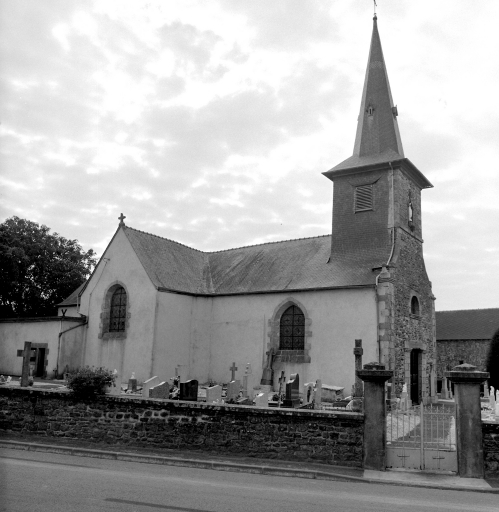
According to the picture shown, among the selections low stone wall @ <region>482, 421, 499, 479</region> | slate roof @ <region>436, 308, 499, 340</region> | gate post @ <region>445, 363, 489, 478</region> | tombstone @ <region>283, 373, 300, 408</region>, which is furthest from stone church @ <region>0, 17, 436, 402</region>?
slate roof @ <region>436, 308, 499, 340</region>

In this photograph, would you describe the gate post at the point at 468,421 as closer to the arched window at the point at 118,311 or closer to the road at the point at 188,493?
the road at the point at 188,493

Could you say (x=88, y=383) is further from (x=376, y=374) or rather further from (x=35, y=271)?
(x=35, y=271)

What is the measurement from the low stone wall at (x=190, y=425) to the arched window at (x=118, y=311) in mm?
12098

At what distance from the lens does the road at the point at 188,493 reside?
714cm

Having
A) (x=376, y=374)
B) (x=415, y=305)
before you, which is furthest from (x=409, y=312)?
(x=376, y=374)

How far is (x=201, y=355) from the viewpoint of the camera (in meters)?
26.2

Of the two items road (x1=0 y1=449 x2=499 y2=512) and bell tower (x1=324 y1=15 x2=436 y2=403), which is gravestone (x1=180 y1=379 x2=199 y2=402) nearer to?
road (x1=0 y1=449 x2=499 y2=512)

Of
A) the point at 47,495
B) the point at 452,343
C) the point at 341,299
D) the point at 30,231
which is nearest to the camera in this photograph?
the point at 47,495

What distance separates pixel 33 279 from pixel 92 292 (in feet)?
51.5

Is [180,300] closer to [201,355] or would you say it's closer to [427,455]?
[201,355]

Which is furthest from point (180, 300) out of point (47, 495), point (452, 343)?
point (452, 343)

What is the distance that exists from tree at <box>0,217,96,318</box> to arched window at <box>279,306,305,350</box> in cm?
A: 2187

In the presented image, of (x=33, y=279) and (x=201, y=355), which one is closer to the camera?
(x=201, y=355)

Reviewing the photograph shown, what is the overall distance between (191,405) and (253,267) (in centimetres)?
1594
